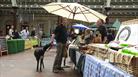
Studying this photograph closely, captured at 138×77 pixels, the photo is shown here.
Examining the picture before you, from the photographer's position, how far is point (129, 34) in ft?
26.5

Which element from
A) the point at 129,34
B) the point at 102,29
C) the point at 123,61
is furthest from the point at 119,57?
the point at 102,29

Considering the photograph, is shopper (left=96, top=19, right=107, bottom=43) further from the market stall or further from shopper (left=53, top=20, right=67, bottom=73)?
the market stall

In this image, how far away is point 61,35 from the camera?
12.9 m

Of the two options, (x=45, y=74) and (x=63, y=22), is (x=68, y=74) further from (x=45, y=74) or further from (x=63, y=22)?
(x=63, y=22)

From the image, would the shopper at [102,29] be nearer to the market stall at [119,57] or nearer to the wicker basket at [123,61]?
the market stall at [119,57]

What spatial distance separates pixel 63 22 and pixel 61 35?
52 cm

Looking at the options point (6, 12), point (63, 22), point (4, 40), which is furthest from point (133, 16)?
point (63, 22)

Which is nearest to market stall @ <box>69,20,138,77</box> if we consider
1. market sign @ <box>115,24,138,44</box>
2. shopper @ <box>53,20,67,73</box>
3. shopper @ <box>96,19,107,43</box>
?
market sign @ <box>115,24,138,44</box>

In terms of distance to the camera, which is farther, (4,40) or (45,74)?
(4,40)

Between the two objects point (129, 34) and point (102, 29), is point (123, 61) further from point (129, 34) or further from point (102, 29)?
Result: point (102, 29)

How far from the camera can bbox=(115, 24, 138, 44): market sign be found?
302 inches

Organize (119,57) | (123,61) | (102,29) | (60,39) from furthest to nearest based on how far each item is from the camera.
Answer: (60,39)
(102,29)
(119,57)
(123,61)

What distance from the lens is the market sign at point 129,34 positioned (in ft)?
25.1

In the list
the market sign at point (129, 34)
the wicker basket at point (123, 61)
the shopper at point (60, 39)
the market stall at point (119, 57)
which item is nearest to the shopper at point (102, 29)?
the shopper at point (60, 39)
